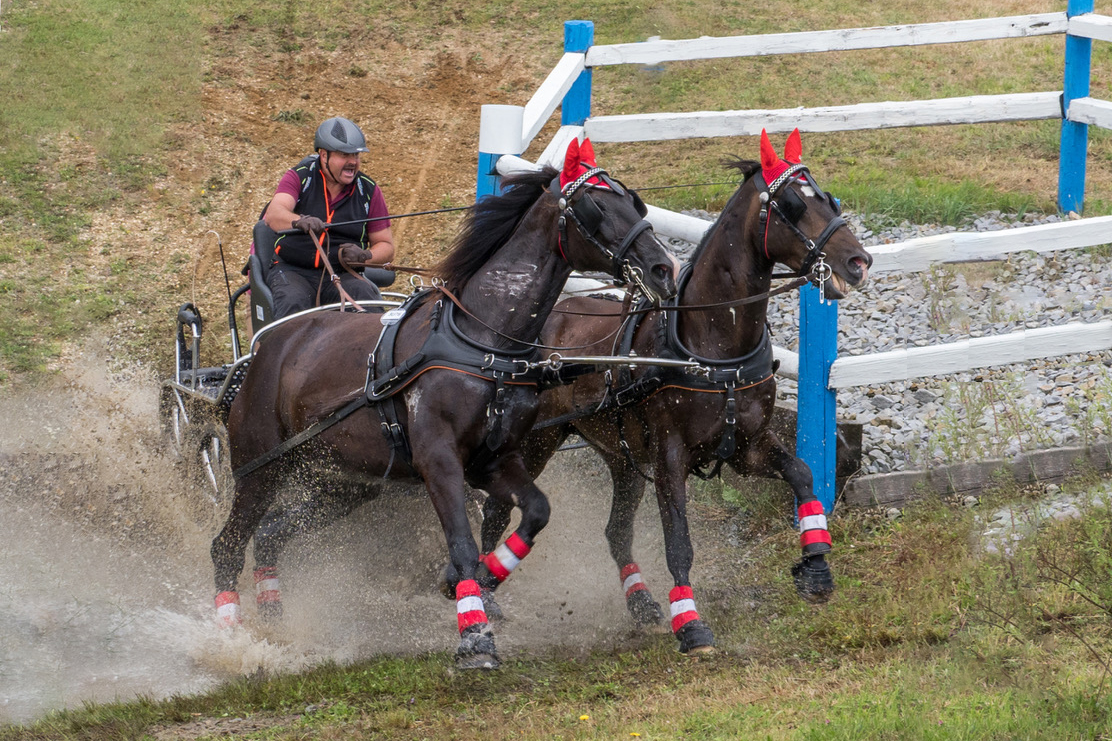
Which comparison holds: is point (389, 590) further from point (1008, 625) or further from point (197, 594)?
point (1008, 625)

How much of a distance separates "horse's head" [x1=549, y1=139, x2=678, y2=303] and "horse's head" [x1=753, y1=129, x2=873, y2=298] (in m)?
0.50

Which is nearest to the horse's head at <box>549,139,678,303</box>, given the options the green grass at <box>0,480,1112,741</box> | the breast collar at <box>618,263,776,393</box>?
the breast collar at <box>618,263,776,393</box>

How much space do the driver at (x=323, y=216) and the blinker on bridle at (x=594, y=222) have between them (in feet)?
6.22

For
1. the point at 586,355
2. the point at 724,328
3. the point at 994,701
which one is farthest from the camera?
the point at 586,355

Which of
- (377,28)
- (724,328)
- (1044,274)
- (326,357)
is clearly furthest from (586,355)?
(377,28)

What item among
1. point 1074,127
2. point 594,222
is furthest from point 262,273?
point 1074,127

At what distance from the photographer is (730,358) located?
17.0ft

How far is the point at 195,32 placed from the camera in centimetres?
1631

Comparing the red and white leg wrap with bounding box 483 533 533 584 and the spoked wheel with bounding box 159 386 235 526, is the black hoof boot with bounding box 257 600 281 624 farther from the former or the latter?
the red and white leg wrap with bounding box 483 533 533 584

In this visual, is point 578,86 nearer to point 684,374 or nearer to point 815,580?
point 684,374

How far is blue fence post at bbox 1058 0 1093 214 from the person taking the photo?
27.2 feet

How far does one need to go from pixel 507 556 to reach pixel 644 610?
2.83 ft

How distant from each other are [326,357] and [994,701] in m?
3.42

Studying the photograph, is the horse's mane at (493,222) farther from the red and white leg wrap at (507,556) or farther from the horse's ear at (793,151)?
the red and white leg wrap at (507,556)
